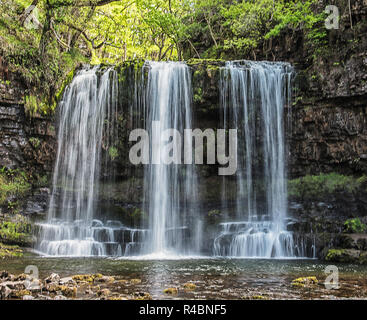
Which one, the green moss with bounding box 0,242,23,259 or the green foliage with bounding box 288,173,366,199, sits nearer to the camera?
the green moss with bounding box 0,242,23,259

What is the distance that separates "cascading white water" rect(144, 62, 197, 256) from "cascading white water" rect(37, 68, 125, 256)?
1.83 metres

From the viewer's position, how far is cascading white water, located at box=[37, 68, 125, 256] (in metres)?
14.6

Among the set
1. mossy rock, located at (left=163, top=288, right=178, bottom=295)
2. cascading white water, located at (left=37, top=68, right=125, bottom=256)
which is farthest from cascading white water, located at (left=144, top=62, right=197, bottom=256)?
mossy rock, located at (left=163, top=288, right=178, bottom=295)

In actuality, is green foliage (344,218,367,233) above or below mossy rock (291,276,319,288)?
above

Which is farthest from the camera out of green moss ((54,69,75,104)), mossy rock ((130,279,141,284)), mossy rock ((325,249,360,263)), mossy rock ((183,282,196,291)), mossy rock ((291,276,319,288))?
green moss ((54,69,75,104))

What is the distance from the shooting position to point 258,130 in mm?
15156

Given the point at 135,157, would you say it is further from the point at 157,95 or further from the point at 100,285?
the point at 100,285

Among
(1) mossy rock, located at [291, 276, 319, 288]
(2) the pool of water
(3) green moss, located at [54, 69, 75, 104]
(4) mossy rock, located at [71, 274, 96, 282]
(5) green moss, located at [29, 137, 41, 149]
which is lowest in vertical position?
(2) the pool of water

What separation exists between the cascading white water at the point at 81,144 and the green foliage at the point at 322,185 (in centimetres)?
831

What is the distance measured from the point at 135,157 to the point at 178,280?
818 centimetres

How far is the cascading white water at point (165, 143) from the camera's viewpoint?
1459 cm

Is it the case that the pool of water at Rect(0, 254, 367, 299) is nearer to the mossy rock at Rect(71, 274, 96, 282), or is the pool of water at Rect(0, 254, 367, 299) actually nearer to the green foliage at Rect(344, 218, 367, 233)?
the mossy rock at Rect(71, 274, 96, 282)

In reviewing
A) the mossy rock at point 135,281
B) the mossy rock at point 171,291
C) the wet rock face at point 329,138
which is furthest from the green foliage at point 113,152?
the mossy rock at point 171,291

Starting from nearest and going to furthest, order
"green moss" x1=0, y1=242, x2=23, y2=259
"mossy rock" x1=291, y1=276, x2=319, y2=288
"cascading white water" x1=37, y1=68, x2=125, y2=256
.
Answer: "mossy rock" x1=291, y1=276, x2=319, y2=288
"green moss" x1=0, y1=242, x2=23, y2=259
"cascading white water" x1=37, y1=68, x2=125, y2=256
